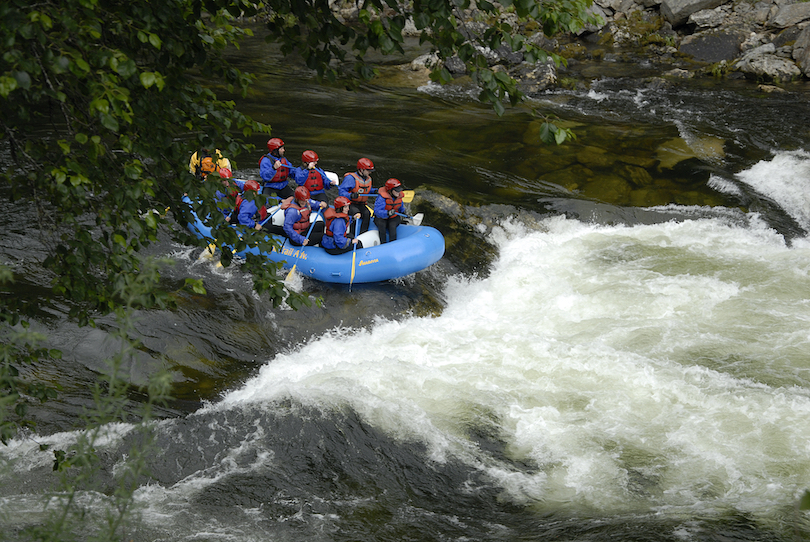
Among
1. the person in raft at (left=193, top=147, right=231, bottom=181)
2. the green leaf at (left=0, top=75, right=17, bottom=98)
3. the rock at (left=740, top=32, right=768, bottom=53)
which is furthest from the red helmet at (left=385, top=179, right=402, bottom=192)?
the rock at (left=740, top=32, right=768, bottom=53)

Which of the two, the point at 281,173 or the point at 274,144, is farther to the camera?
the point at 281,173

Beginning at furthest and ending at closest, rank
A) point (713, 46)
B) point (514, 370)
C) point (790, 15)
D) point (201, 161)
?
point (713, 46) → point (790, 15) → point (514, 370) → point (201, 161)

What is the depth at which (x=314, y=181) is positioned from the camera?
28.0ft

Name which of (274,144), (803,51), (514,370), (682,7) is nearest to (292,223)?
(274,144)

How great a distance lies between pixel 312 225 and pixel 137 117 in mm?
5108

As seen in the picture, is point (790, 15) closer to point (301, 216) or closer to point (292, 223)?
point (301, 216)

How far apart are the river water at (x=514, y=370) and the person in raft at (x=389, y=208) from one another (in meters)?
0.72

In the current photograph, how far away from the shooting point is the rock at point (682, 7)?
55.8 feet

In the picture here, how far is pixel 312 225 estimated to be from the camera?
779 centimetres

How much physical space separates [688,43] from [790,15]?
2338mm

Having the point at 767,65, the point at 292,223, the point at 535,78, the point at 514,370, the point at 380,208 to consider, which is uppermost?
the point at 767,65

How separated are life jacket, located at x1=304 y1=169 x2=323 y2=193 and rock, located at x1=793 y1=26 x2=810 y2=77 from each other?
11.8 meters

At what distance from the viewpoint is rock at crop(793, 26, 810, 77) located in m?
14.0

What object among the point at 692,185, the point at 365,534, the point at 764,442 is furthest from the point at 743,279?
the point at 365,534
